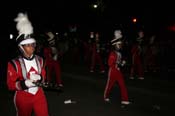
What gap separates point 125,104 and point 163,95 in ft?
6.61

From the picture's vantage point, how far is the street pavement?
9258 mm

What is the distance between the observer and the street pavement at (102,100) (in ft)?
30.4

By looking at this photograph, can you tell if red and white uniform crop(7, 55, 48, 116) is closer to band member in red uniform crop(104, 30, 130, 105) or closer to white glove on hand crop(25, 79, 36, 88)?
white glove on hand crop(25, 79, 36, 88)

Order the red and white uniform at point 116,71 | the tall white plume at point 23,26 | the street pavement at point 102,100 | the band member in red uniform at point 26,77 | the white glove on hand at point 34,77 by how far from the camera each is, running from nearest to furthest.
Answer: the white glove on hand at point 34,77 < the band member in red uniform at point 26,77 < the tall white plume at point 23,26 < the street pavement at point 102,100 < the red and white uniform at point 116,71

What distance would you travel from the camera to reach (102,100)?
10.9 meters

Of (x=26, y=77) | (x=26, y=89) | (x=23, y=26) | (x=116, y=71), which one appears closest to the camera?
(x=26, y=89)

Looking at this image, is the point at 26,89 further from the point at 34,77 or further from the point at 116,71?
the point at 116,71

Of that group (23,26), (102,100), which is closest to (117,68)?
(102,100)

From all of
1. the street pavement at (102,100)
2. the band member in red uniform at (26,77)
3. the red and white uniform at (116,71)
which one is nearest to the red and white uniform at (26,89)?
the band member in red uniform at (26,77)

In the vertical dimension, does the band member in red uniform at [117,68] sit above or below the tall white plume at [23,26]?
below

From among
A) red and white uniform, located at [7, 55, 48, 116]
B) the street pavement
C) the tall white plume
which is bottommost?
the street pavement

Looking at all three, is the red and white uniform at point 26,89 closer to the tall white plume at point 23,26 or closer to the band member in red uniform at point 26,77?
the band member in red uniform at point 26,77

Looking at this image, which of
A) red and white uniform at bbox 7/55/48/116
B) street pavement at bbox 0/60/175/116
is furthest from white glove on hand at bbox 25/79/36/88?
street pavement at bbox 0/60/175/116

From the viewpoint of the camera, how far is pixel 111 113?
9016 millimetres
